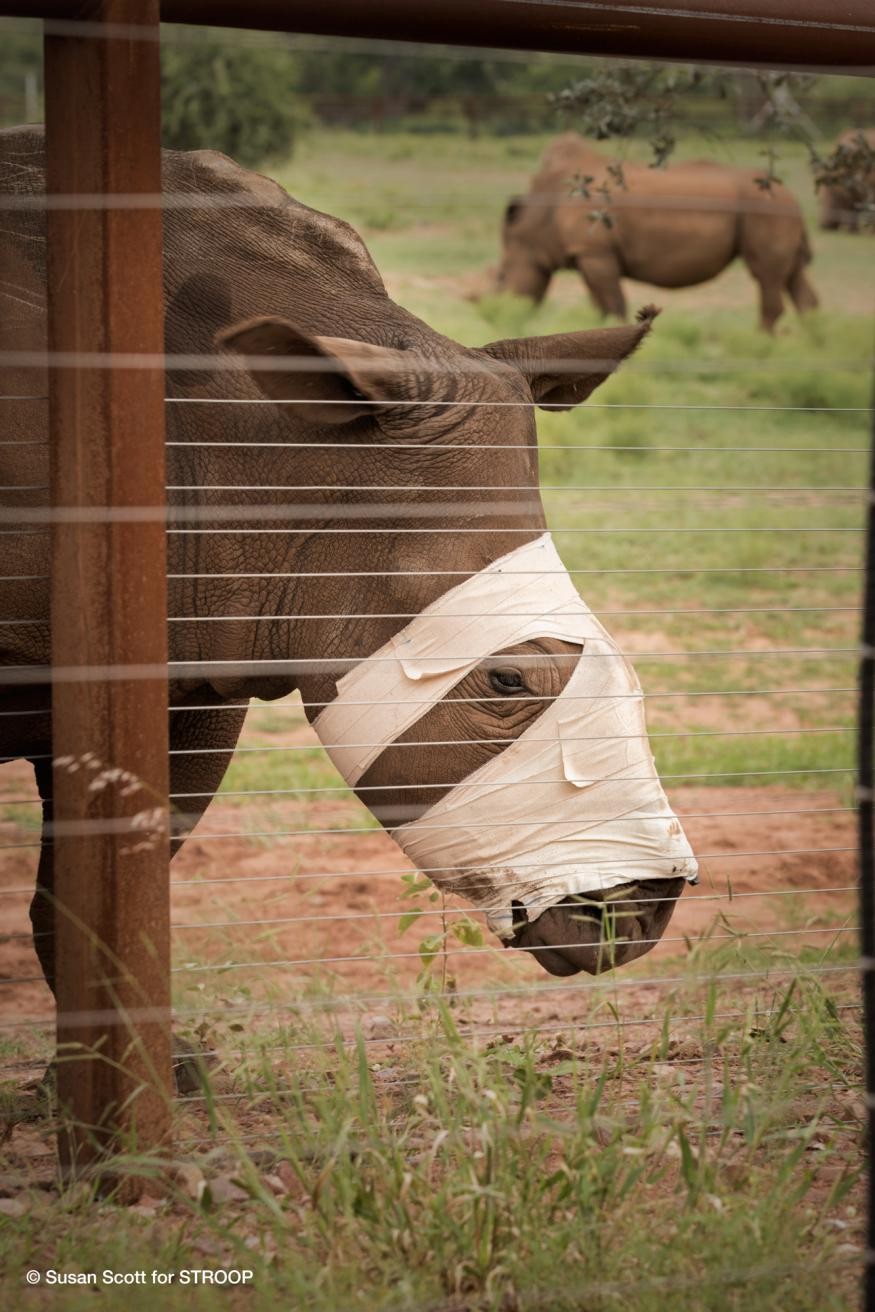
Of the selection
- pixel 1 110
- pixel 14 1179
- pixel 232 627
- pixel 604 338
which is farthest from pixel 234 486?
pixel 1 110

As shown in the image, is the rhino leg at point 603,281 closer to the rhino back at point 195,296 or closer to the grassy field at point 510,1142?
the grassy field at point 510,1142

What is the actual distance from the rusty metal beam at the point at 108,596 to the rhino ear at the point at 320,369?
33 centimetres

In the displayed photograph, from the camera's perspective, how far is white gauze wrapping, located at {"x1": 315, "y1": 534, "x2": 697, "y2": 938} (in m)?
3.00

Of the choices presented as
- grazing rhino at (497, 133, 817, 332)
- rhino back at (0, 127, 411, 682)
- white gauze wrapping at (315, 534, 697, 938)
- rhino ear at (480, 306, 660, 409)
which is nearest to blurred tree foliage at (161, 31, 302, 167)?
grazing rhino at (497, 133, 817, 332)

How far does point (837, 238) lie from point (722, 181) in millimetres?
3472

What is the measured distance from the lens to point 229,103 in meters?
17.4

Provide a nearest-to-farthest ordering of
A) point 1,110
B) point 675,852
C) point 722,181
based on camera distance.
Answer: point 675,852 → point 722,181 → point 1,110

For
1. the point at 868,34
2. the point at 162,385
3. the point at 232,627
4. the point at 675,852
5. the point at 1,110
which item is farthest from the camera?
the point at 1,110

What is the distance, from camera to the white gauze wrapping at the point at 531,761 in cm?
300

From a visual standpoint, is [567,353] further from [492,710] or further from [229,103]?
[229,103]

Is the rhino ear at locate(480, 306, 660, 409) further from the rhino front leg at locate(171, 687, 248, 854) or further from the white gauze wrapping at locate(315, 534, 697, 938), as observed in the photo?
the rhino front leg at locate(171, 687, 248, 854)

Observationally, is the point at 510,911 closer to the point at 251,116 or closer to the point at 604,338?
the point at 604,338

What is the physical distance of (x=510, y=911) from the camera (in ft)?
10.0

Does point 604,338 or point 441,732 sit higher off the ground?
point 604,338
